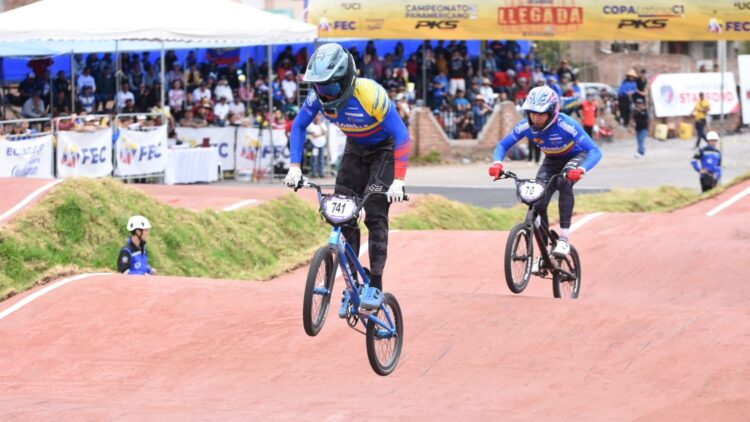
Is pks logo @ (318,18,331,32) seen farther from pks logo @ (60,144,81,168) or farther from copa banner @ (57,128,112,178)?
pks logo @ (60,144,81,168)

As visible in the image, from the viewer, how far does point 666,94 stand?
38.9 m

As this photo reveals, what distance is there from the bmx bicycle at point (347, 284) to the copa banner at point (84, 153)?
14336mm

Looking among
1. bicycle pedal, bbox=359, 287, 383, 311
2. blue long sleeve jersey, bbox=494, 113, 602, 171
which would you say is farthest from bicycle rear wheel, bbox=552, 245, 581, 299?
bicycle pedal, bbox=359, 287, 383, 311

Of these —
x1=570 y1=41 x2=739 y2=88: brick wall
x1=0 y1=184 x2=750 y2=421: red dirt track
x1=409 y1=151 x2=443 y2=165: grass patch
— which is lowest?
x1=0 y1=184 x2=750 y2=421: red dirt track

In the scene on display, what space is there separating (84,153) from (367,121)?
48.6 ft

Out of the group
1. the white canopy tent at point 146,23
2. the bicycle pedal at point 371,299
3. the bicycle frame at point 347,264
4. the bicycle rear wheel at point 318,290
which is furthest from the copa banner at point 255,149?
the bicycle rear wheel at point 318,290

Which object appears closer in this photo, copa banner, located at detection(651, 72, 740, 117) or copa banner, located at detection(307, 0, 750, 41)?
copa banner, located at detection(307, 0, 750, 41)

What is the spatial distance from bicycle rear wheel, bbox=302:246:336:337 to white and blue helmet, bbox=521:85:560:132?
365cm

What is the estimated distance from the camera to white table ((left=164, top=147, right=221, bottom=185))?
25731 millimetres

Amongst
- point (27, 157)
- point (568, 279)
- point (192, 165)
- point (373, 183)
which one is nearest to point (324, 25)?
point (192, 165)

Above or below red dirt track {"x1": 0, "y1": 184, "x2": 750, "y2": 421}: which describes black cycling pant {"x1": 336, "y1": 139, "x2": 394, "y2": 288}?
above

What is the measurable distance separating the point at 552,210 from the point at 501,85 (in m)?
14.1

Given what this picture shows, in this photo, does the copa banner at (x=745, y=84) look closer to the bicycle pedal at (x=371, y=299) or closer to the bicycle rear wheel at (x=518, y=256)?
the bicycle rear wheel at (x=518, y=256)

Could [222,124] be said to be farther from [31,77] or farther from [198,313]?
[198,313]
